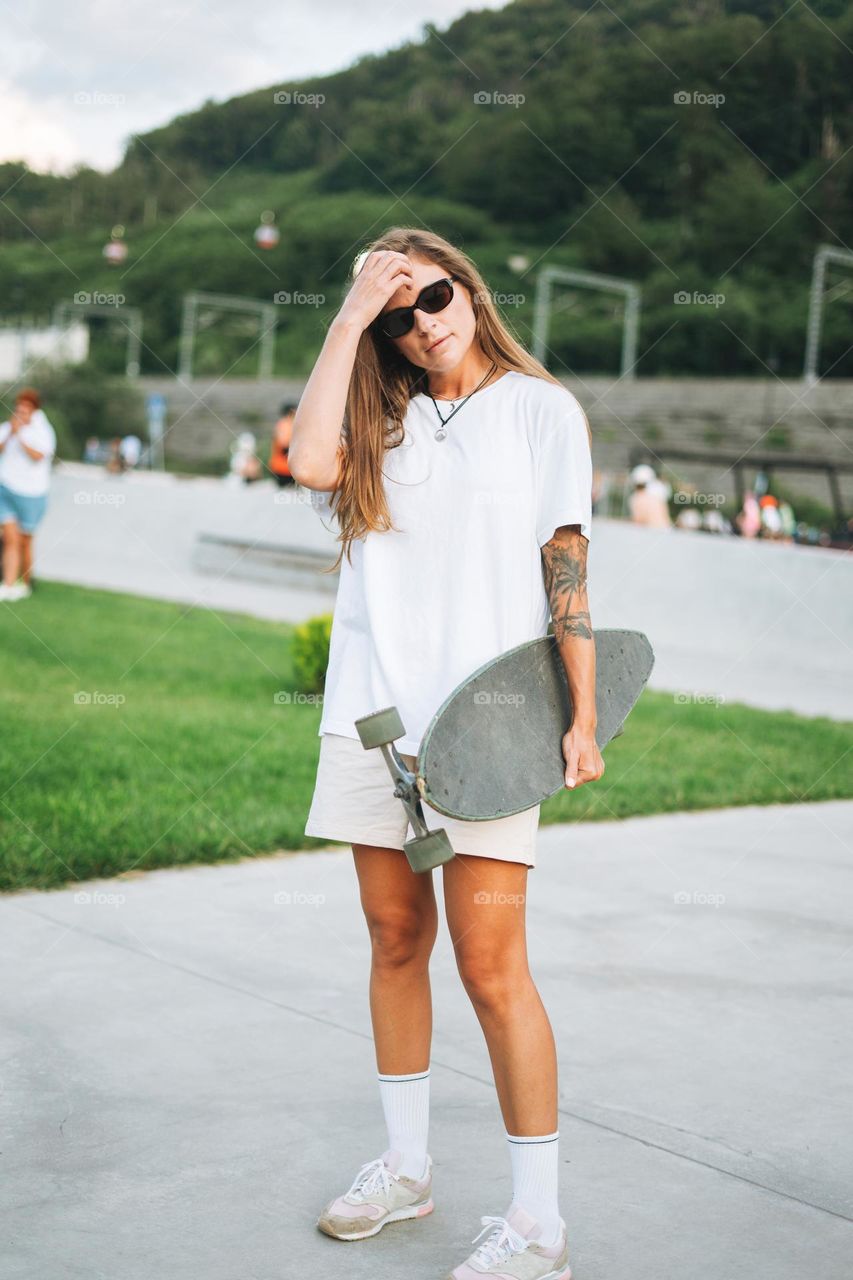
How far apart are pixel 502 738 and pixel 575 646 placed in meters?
0.21

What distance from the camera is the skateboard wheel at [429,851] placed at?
91.7 inches

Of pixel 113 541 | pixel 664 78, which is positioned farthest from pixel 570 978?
pixel 664 78

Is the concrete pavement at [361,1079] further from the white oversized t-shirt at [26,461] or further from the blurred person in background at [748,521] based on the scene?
the blurred person in background at [748,521]

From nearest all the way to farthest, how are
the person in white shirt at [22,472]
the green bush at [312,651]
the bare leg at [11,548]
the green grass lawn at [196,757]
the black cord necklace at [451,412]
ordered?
the black cord necklace at [451,412] < the green grass lawn at [196,757] < the green bush at [312,651] < the person in white shirt at [22,472] < the bare leg at [11,548]

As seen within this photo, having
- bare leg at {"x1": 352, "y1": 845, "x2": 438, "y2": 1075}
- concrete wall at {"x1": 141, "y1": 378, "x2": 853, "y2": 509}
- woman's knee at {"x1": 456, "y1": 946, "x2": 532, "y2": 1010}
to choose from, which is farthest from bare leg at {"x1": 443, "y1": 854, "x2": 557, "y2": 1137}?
concrete wall at {"x1": 141, "y1": 378, "x2": 853, "y2": 509}

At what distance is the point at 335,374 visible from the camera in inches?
98.6

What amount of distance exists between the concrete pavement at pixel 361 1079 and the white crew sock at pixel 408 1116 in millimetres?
107

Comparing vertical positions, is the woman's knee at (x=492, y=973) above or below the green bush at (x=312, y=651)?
below

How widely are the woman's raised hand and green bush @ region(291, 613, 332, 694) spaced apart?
6.06m

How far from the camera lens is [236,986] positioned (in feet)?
12.8

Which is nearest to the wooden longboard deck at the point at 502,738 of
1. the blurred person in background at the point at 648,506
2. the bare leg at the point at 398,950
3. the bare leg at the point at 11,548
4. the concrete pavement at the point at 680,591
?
the bare leg at the point at 398,950

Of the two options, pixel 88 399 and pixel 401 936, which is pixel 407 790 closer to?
pixel 401 936

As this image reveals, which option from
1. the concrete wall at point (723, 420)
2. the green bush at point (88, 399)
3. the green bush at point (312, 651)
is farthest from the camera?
the green bush at point (88, 399)

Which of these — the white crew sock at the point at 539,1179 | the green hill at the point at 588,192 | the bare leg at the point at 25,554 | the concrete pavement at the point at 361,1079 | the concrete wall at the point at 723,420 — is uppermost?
the green hill at the point at 588,192
